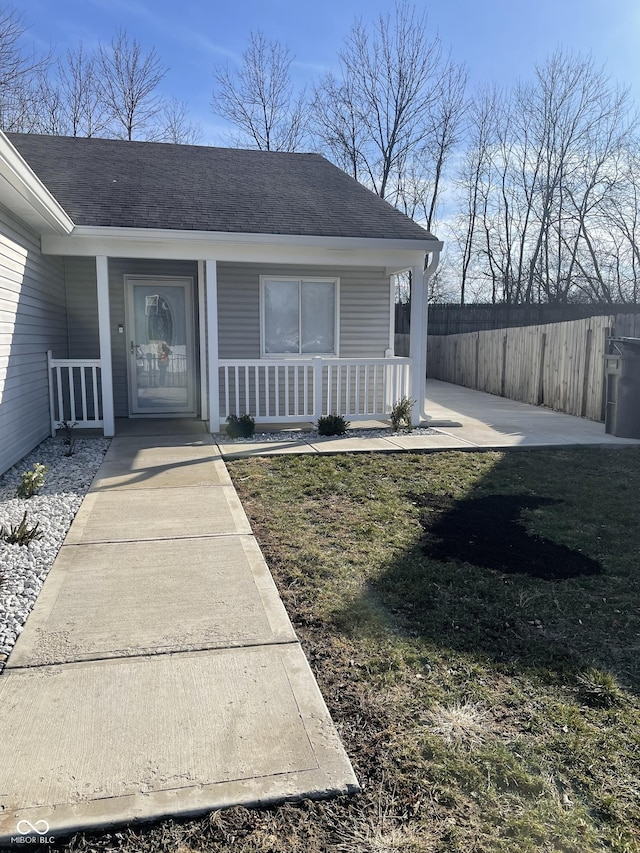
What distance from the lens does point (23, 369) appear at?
7.30m

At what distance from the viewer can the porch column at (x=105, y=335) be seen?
327 inches

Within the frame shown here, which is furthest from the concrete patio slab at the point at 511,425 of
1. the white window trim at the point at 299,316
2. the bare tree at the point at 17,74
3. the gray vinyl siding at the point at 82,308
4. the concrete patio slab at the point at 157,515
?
the bare tree at the point at 17,74

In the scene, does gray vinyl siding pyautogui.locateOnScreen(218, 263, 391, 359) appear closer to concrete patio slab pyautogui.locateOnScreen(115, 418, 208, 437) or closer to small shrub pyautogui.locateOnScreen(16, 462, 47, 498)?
concrete patio slab pyautogui.locateOnScreen(115, 418, 208, 437)

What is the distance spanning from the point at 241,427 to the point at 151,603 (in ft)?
16.9

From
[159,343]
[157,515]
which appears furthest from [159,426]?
[157,515]

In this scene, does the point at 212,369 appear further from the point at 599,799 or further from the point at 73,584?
the point at 599,799

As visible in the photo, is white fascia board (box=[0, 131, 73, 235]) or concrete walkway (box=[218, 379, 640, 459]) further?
concrete walkway (box=[218, 379, 640, 459])

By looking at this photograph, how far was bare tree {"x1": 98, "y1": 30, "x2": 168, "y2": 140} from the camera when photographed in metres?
22.2

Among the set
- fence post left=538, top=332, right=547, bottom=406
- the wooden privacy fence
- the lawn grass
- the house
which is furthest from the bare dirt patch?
fence post left=538, top=332, right=547, bottom=406

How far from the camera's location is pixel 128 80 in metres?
22.4

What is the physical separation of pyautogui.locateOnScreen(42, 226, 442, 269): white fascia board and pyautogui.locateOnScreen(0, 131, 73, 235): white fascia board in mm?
385

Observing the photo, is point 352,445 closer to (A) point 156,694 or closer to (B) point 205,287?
(B) point 205,287

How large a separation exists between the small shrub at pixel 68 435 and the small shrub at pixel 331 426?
10.4 feet

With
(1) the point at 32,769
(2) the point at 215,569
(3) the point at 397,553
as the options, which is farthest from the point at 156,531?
(1) the point at 32,769
